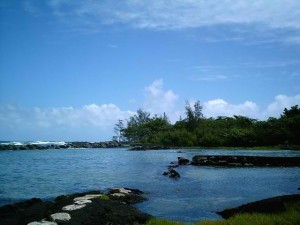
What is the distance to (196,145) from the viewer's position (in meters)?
100

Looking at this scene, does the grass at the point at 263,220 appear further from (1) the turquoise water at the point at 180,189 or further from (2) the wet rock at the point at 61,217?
(2) the wet rock at the point at 61,217

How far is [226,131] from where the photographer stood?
94.2 meters

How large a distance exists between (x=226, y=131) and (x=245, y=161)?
159 ft

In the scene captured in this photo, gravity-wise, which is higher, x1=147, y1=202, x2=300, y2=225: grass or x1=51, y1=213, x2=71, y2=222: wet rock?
x1=51, y1=213, x2=71, y2=222: wet rock

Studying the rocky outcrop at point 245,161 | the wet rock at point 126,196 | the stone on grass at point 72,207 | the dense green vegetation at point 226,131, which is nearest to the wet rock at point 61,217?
the stone on grass at point 72,207

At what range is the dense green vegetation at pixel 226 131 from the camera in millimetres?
82688

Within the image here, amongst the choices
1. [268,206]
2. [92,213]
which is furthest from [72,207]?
[268,206]

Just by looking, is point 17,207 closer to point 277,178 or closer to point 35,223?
point 35,223

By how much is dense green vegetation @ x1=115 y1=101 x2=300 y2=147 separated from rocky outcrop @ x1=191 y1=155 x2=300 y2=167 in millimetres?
37594

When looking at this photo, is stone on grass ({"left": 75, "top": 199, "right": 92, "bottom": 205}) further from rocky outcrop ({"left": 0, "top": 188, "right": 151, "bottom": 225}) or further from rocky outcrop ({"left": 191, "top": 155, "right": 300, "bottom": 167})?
rocky outcrop ({"left": 191, "top": 155, "right": 300, "bottom": 167})

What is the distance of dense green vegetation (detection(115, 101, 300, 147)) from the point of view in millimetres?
82688

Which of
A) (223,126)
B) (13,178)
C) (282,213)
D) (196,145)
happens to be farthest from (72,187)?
(223,126)

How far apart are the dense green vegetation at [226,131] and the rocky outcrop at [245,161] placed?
37.6 metres

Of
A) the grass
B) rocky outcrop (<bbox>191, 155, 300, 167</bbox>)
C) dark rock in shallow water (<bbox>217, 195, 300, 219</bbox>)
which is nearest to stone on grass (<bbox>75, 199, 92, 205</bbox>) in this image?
the grass
